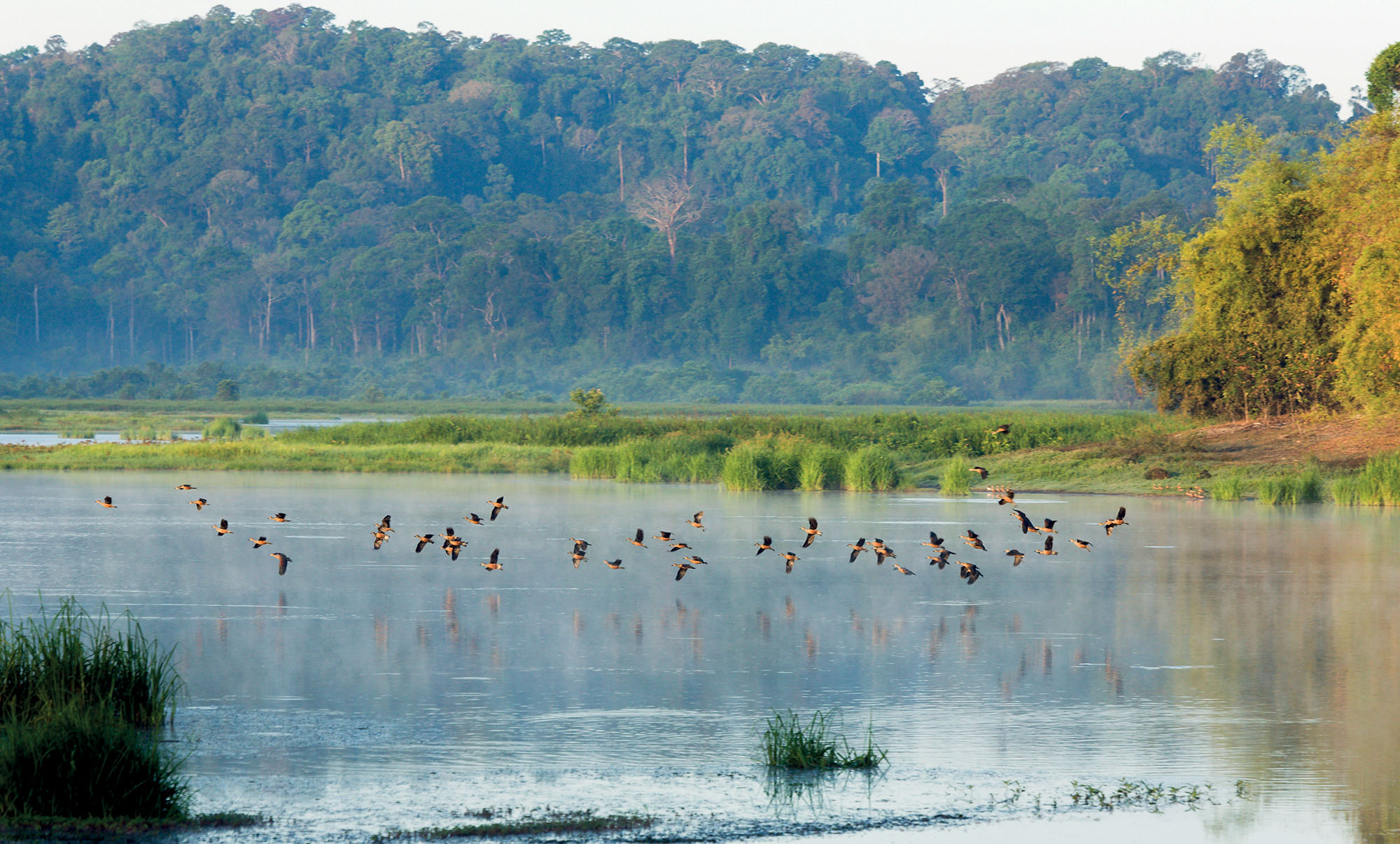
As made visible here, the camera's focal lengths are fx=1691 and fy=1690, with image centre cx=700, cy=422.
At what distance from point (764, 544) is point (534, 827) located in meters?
9.42

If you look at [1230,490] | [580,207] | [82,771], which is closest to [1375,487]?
[1230,490]

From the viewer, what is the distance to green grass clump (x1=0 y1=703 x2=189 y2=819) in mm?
8508

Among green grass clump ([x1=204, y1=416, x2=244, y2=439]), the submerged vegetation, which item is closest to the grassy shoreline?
green grass clump ([x1=204, y1=416, x2=244, y2=439])

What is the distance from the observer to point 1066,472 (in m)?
37.8

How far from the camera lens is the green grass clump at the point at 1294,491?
32031mm

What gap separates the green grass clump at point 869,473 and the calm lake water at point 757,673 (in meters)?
9.83

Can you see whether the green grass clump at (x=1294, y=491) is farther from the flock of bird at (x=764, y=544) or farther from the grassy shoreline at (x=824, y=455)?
the flock of bird at (x=764, y=544)

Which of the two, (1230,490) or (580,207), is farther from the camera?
(580,207)

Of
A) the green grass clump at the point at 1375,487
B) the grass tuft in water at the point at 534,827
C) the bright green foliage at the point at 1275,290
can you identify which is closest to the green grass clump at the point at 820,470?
the bright green foliage at the point at 1275,290

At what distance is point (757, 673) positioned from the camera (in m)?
13.3

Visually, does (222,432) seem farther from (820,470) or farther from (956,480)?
(956,480)

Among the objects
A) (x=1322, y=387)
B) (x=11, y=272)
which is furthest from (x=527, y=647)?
(x=11, y=272)

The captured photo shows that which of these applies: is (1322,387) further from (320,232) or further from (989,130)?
(989,130)

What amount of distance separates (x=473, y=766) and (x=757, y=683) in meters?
3.43
